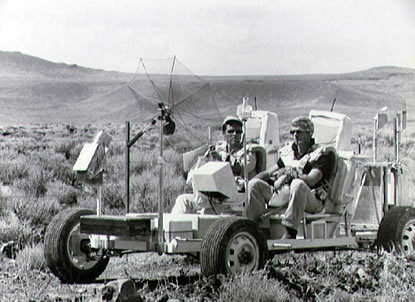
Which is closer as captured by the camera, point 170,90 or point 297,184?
point 170,90

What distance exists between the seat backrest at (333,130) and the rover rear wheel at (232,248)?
113 inches

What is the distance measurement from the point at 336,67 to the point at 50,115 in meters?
25.9

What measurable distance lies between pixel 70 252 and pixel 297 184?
2538mm

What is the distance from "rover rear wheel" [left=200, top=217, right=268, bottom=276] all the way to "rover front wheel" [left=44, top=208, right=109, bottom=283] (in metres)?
1.73

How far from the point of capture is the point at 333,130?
11.2 metres

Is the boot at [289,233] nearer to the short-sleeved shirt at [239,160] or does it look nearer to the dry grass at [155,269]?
the dry grass at [155,269]

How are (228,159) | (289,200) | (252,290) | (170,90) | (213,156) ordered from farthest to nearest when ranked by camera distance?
(228,159) < (213,156) < (289,200) < (170,90) < (252,290)

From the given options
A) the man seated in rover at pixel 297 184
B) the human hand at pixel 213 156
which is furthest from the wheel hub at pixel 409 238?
the human hand at pixel 213 156

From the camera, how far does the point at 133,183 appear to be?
58.2 ft

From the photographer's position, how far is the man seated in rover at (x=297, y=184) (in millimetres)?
9211

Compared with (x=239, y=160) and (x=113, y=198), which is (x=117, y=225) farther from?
(x=113, y=198)

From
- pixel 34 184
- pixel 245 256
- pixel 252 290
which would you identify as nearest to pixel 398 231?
pixel 245 256

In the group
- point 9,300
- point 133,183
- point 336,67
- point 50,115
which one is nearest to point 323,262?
point 9,300

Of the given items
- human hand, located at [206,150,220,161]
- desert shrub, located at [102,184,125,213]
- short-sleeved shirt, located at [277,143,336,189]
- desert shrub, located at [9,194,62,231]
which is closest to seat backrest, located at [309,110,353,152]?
short-sleeved shirt, located at [277,143,336,189]
